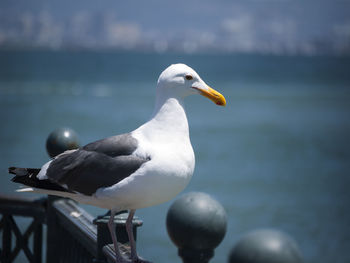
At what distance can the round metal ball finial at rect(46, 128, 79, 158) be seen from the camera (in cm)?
415

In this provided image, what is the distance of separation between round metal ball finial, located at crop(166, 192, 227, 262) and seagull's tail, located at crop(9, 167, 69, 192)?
2.74 feet

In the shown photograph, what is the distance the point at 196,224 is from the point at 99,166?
0.80m

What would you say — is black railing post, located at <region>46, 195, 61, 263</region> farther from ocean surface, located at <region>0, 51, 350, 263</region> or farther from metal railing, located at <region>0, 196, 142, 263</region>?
ocean surface, located at <region>0, 51, 350, 263</region>

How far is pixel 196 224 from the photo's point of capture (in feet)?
8.11

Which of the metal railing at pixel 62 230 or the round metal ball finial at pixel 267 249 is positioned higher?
the round metal ball finial at pixel 267 249

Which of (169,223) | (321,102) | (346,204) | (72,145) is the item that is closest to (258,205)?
(346,204)

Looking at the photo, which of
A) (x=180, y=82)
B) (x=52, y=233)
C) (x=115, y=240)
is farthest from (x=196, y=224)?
(x=52, y=233)

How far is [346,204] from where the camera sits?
59.1 feet

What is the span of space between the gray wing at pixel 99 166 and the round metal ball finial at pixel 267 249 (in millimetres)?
1285

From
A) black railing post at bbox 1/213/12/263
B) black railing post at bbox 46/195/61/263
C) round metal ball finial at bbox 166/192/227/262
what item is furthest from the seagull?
black railing post at bbox 1/213/12/263

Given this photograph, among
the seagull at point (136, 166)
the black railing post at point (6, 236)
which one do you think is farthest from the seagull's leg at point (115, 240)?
the black railing post at point (6, 236)

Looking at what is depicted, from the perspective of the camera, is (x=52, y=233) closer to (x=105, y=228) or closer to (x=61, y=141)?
(x=61, y=141)

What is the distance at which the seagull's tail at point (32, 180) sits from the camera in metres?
3.15

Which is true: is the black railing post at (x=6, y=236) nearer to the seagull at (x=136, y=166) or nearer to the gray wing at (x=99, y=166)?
the seagull at (x=136, y=166)
